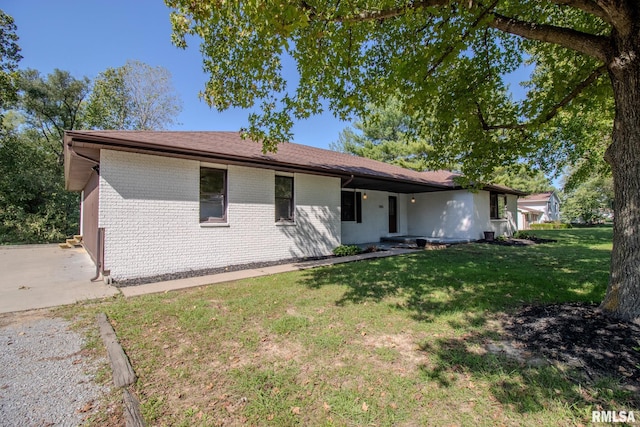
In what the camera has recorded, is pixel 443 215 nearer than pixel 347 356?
No

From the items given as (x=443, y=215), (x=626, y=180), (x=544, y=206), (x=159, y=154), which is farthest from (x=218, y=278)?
(x=544, y=206)

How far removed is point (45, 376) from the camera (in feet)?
9.49

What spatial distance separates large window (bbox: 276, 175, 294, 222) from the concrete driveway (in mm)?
4911

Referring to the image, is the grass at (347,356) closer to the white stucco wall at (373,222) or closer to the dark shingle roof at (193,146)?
the dark shingle roof at (193,146)

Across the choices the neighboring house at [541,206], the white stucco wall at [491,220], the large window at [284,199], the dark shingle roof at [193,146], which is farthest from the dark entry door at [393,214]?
the neighboring house at [541,206]

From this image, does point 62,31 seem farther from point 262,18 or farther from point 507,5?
point 507,5

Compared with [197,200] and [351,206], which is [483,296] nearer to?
[197,200]

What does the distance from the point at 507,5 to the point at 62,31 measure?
1575 cm

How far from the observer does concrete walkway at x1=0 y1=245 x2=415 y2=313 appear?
5.35 metres

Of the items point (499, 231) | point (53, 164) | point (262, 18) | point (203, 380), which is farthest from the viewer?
point (53, 164)

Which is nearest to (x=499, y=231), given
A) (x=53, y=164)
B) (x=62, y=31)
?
(x=62, y=31)

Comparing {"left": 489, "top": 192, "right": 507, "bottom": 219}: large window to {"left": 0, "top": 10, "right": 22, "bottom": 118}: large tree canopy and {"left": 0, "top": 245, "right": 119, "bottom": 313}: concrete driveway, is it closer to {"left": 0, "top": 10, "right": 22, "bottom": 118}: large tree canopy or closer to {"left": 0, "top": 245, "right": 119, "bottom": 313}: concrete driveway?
{"left": 0, "top": 245, "right": 119, "bottom": 313}: concrete driveway

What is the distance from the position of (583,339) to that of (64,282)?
955cm

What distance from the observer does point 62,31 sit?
11.7 metres
